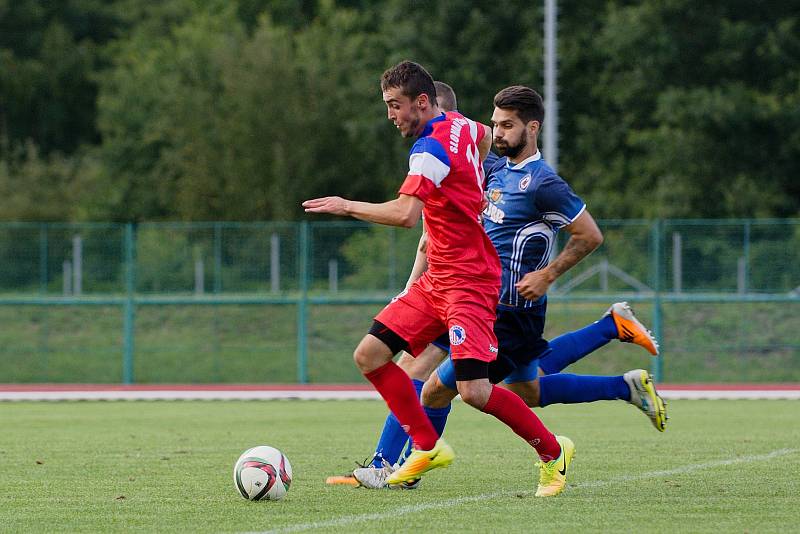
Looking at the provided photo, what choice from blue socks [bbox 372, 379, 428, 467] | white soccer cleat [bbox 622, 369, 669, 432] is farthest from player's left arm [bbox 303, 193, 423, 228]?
white soccer cleat [bbox 622, 369, 669, 432]

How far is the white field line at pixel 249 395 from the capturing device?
1805 centimetres

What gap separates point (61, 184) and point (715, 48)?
78.6 feet

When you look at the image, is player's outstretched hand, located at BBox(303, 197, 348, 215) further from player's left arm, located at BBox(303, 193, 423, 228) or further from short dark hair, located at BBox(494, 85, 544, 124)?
short dark hair, located at BBox(494, 85, 544, 124)

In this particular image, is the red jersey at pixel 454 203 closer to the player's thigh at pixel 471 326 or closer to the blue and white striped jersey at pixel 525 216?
the player's thigh at pixel 471 326

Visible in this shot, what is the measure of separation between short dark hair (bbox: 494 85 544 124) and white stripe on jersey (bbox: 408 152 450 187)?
2.66 feet

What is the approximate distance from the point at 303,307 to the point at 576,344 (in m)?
13.0

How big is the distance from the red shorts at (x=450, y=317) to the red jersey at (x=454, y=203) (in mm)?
72

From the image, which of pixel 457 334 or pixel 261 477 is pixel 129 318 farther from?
pixel 457 334

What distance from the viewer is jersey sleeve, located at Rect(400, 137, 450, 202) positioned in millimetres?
7051

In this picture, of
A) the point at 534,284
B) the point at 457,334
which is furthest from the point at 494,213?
the point at 457,334

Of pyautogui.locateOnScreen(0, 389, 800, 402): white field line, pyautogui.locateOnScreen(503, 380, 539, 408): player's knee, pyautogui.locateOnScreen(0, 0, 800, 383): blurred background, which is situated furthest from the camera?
pyautogui.locateOnScreen(0, 0, 800, 383): blurred background

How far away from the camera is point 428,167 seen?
709 cm

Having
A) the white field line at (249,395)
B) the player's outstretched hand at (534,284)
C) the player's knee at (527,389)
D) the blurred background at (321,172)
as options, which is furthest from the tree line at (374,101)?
the player's outstretched hand at (534,284)

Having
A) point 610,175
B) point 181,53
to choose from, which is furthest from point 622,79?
point 181,53
